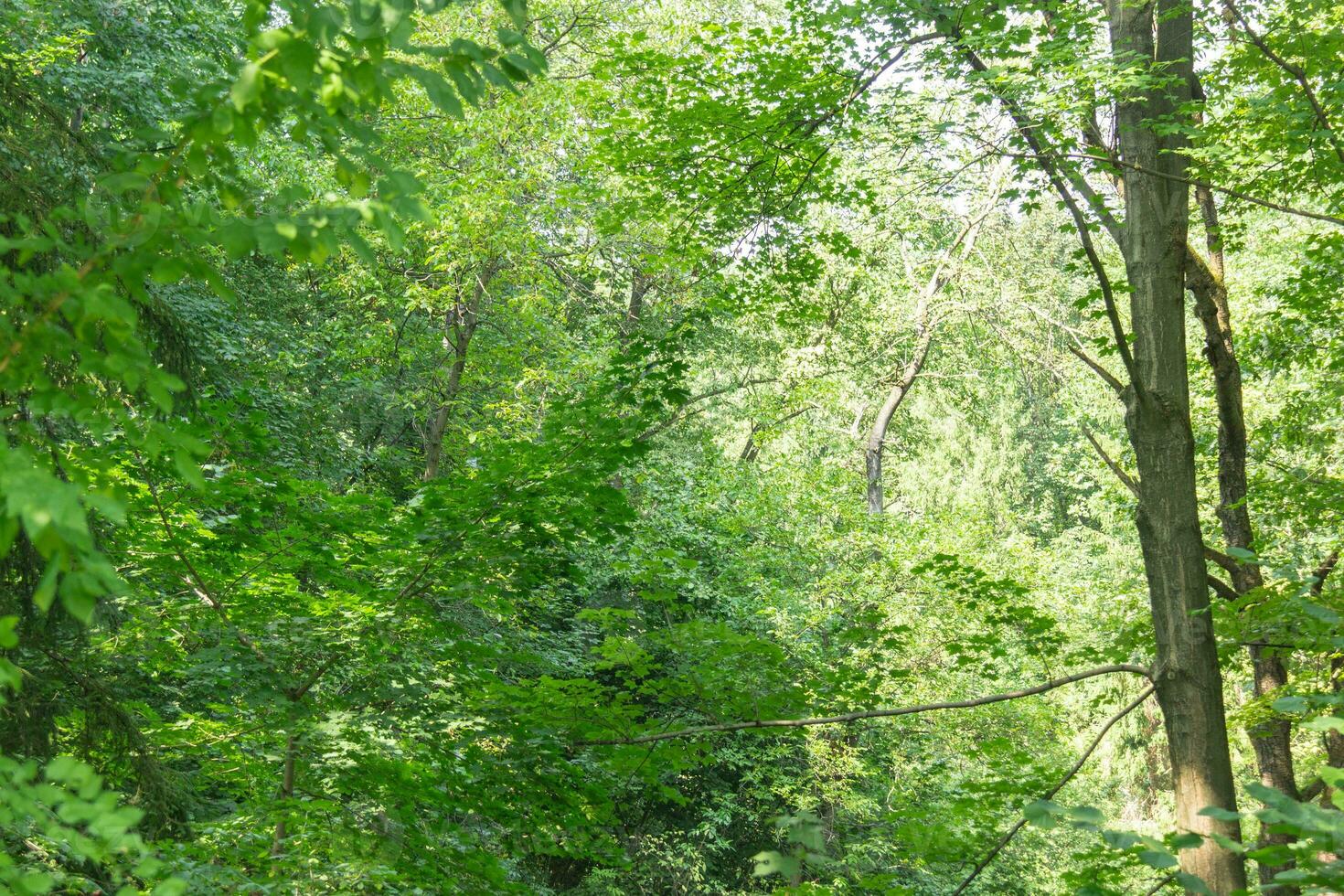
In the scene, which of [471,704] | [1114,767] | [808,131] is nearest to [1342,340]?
[808,131]

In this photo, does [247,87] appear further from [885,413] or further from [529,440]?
[885,413]

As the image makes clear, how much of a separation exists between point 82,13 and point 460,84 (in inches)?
317

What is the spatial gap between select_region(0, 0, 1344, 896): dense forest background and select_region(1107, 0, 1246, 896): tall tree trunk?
2cm

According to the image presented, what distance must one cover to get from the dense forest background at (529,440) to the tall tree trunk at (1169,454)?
18 millimetres

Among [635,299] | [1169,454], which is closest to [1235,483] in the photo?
[1169,454]

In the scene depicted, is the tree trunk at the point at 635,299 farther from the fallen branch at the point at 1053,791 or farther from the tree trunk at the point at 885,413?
the fallen branch at the point at 1053,791

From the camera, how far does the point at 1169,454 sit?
4.22 metres

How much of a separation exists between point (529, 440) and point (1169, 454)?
160 inches

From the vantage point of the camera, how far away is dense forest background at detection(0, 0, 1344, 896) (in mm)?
1675

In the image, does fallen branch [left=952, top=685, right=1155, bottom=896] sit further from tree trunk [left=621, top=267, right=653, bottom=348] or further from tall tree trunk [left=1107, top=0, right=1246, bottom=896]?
tree trunk [left=621, top=267, right=653, bottom=348]

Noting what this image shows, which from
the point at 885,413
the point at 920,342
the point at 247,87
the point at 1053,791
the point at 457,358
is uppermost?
the point at 920,342

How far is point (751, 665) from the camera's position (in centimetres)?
462

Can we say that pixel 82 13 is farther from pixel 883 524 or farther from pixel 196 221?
pixel 883 524

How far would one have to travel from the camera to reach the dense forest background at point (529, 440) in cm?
167
